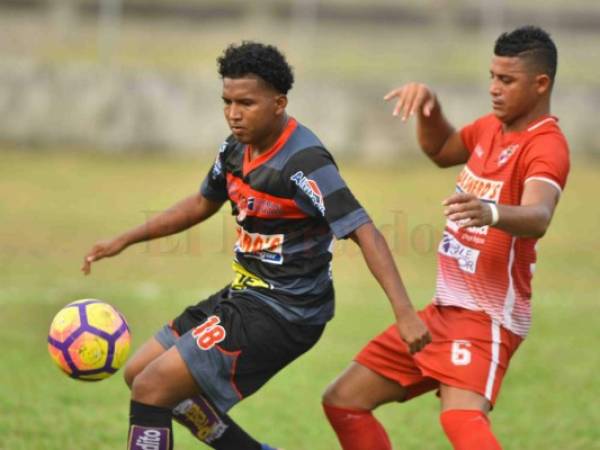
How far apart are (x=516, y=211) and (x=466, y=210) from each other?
0.27 meters

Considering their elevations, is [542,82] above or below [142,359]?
above

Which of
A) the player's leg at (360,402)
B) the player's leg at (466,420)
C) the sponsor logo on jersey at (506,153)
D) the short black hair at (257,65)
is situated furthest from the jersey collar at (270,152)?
the player's leg at (466,420)

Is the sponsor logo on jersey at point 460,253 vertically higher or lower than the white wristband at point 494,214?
lower

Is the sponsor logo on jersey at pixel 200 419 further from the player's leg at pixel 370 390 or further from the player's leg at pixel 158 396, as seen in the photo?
the player's leg at pixel 370 390

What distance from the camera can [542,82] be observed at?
548 centimetres

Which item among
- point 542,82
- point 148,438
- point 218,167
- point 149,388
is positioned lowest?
point 148,438

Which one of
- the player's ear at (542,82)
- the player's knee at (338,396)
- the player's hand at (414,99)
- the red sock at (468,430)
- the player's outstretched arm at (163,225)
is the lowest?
the player's knee at (338,396)

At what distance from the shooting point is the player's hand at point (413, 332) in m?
5.03

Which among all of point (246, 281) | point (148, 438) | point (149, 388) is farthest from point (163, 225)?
point (148, 438)

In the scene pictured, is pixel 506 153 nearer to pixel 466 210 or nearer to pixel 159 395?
pixel 466 210

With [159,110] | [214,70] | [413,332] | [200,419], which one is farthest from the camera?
[214,70]

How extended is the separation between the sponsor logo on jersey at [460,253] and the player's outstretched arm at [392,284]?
1.61ft

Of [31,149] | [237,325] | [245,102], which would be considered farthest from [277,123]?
[31,149]

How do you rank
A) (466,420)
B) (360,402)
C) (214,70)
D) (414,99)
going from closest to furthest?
1. (466,420)
2. (360,402)
3. (414,99)
4. (214,70)
